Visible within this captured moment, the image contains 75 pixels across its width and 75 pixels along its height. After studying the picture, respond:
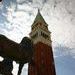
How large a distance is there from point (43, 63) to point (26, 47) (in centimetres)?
2975

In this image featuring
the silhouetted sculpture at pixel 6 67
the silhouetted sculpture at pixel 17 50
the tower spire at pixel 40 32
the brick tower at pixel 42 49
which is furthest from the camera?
the tower spire at pixel 40 32

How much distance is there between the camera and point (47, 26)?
118ft

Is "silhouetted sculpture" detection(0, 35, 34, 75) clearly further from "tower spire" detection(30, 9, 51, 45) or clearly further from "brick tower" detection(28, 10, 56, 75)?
"tower spire" detection(30, 9, 51, 45)

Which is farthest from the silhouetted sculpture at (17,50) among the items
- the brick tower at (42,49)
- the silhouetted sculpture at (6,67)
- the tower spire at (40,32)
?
the tower spire at (40,32)

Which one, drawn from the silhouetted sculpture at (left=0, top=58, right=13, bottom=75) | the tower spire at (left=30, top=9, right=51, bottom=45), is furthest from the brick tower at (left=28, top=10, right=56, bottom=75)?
the silhouetted sculpture at (left=0, top=58, right=13, bottom=75)

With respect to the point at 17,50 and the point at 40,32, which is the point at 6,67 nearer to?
the point at 17,50

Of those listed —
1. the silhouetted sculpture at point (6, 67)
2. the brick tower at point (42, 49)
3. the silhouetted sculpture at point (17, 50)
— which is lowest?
the silhouetted sculpture at point (6, 67)

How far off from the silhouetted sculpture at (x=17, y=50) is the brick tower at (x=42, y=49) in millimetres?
28007

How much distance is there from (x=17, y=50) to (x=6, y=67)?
0.19 m

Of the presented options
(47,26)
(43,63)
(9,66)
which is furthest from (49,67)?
(9,66)

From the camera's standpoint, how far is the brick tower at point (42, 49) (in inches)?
1195

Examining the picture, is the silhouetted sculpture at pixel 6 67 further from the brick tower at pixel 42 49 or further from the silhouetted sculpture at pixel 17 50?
the brick tower at pixel 42 49

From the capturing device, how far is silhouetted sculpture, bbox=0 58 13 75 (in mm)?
1281

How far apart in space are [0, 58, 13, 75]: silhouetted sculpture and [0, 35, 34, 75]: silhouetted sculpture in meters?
0.08
